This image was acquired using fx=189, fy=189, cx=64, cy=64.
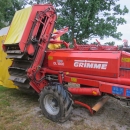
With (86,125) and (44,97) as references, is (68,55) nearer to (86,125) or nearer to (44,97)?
(44,97)

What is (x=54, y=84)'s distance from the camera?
4.12 m

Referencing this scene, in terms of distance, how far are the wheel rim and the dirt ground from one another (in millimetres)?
217

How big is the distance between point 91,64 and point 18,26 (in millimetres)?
2249

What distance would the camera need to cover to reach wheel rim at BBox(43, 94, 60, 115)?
4.07 m

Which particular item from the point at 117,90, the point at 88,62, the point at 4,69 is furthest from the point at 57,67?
the point at 4,69

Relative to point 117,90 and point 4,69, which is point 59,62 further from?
point 4,69

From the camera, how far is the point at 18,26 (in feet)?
15.8

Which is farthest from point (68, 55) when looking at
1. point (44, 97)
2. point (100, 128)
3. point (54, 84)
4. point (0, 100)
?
point (0, 100)

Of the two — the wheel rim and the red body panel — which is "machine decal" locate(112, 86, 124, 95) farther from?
the wheel rim

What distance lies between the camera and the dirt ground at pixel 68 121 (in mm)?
3758

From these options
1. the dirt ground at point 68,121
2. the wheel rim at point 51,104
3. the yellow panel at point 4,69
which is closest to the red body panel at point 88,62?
the wheel rim at point 51,104

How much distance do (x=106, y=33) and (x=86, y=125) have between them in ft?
48.2

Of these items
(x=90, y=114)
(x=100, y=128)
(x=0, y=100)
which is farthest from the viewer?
(x=0, y=100)

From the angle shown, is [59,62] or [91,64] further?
[59,62]
